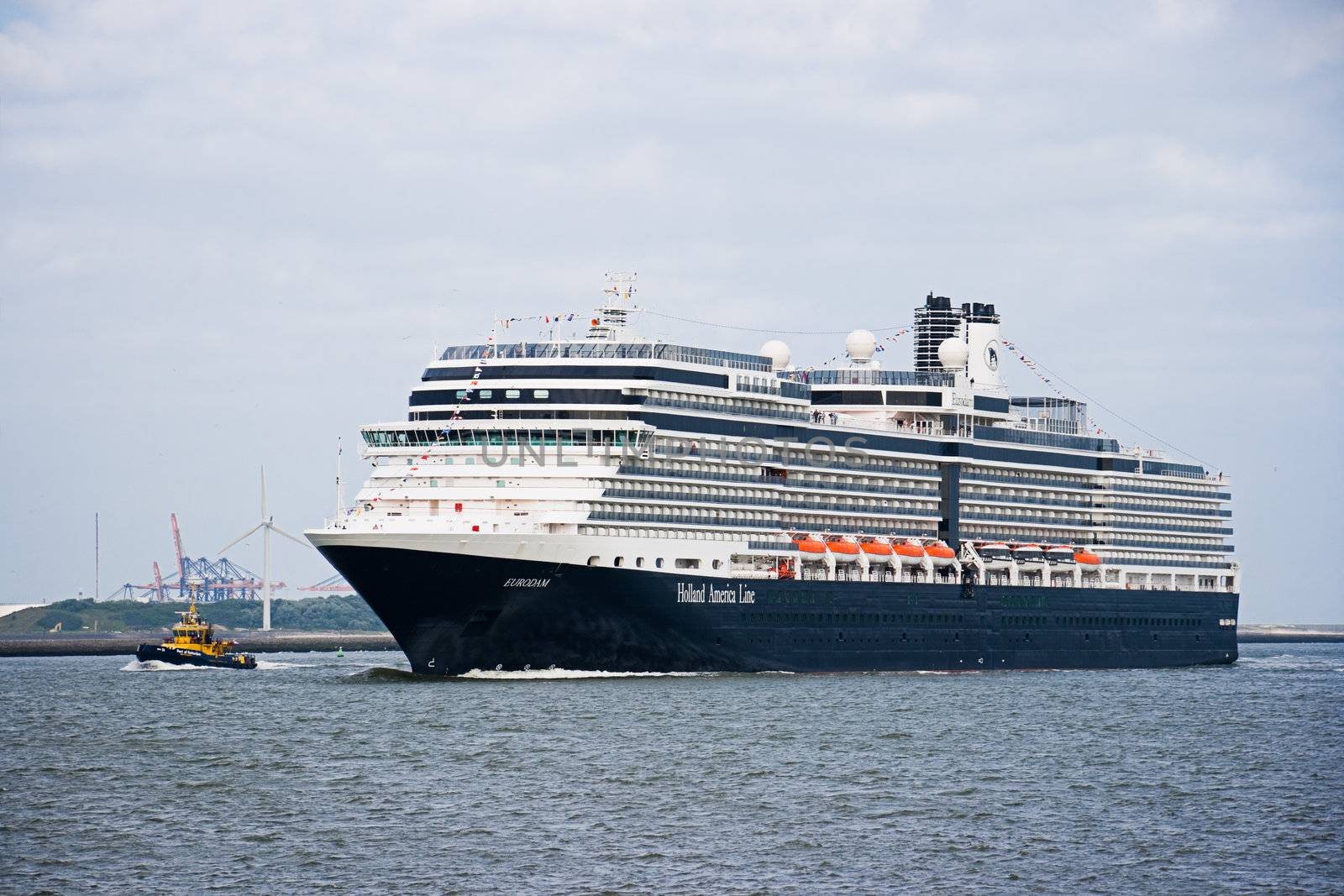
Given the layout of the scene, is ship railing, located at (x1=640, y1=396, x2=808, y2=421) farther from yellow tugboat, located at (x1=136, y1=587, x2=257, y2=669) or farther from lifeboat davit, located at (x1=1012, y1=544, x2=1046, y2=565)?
yellow tugboat, located at (x1=136, y1=587, x2=257, y2=669)

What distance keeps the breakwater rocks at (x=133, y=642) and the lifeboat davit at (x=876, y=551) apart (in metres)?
65.1

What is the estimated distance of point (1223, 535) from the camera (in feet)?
351

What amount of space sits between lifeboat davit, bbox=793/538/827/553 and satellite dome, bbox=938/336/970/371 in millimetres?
19759

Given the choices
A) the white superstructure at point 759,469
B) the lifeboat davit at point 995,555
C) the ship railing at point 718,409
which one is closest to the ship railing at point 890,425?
the white superstructure at point 759,469

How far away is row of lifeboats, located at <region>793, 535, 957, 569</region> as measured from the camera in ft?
259

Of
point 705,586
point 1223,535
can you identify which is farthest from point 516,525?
point 1223,535

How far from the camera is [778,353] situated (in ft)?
279

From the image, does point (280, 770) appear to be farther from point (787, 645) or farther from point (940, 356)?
point (940, 356)

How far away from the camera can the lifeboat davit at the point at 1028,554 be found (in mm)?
92250

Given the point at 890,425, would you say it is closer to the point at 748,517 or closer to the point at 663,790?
the point at 748,517

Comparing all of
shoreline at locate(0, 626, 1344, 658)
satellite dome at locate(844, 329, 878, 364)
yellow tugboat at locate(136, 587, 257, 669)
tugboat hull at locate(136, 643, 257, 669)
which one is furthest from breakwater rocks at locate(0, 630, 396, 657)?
satellite dome at locate(844, 329, 878, 364)

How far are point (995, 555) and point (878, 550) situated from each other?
11.0 metres

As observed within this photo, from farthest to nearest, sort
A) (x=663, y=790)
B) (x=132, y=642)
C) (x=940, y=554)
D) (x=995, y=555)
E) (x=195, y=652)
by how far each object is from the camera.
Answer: (x=132, y=642) < (x=195, y=652) < (x=995, y=555) < (x=940, y=554) < (x=663, y=790)

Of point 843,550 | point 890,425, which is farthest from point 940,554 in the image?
point 843,550
